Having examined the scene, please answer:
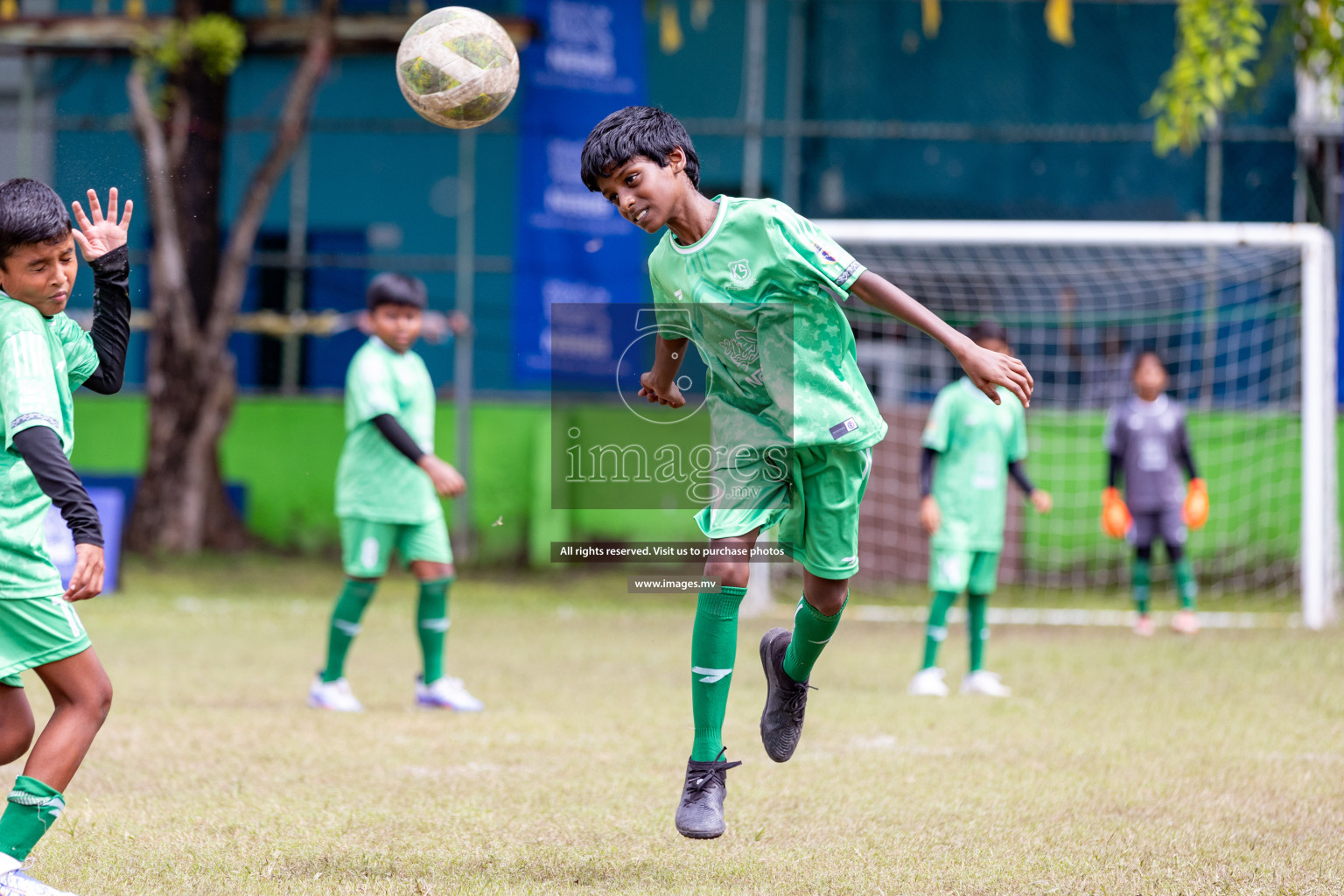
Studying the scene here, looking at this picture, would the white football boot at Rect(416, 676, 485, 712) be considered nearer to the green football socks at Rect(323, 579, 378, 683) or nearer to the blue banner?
the green football socks at Rect(323, 579, 378, 683)

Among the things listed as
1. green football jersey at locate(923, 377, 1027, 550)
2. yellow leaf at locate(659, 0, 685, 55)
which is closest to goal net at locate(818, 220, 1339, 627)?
yellow leaf at locate(659, 0, 685, 55)

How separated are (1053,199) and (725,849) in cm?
1087

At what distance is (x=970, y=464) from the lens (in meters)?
7.23

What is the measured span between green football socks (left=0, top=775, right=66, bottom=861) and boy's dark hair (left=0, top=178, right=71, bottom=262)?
1.19 meters

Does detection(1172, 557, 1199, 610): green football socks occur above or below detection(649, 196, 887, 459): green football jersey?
below

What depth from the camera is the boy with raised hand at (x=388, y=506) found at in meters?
6.41

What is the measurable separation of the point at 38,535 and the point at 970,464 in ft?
16.0

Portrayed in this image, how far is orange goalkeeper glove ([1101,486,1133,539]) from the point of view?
9.26m

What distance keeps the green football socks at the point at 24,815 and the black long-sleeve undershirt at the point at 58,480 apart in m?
0.59

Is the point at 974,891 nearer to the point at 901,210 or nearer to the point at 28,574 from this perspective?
the point at 28,574

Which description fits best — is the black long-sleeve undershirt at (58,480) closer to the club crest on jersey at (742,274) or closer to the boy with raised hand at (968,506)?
the club crest on jersey at (742,274)

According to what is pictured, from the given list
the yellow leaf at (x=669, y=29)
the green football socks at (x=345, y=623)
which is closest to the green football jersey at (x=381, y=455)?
the green football socks at (x=345, y=623)

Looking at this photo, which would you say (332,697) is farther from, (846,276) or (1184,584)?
(1184,584)

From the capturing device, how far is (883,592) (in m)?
11.7
